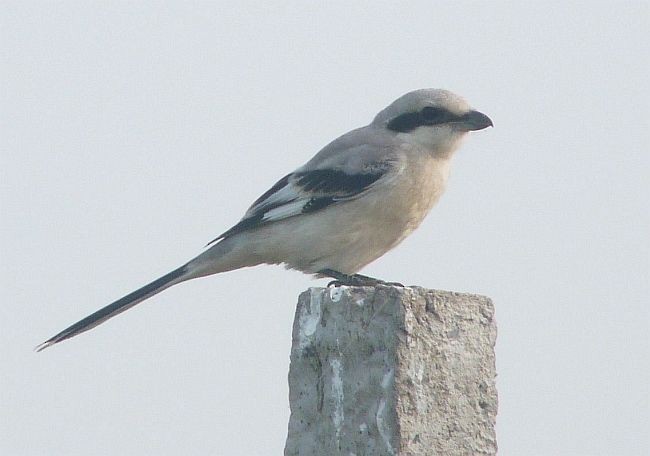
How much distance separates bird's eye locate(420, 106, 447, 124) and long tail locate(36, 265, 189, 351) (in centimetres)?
165

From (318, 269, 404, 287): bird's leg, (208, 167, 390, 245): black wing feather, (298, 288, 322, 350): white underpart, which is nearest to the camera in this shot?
(298, 288, 322, 350): white underpart

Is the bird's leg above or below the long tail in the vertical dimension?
below

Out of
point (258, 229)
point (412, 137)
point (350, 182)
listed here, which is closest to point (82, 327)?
point (258, 229)

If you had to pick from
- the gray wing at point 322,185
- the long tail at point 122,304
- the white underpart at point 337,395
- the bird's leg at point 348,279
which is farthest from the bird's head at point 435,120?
the white underpart at point 337,395

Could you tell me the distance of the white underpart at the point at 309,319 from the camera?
389 centimetres

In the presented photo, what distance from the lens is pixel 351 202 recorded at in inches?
244

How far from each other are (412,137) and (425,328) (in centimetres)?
300

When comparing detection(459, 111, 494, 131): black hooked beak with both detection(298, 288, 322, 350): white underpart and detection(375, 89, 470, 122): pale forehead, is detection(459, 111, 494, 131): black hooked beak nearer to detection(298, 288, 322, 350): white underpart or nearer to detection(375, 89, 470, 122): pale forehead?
detection(375, 89, 470, 122): pale forehead

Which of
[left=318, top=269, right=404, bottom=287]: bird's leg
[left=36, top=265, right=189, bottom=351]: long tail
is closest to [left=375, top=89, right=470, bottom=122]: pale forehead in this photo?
[left=318, top=269, right=404, bottom=287]: bird's leg

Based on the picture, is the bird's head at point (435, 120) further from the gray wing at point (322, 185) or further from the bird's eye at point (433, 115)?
the gray wing at point (322, 185)

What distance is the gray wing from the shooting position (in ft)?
20.5

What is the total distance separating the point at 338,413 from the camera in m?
3.74

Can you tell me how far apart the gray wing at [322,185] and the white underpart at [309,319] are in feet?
7.60

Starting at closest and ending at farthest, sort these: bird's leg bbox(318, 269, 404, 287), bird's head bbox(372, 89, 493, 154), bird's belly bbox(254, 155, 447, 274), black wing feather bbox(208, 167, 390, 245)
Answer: bird's leg bbox(318, 269, 404, 287) → bird's belly bbox(254, 155, 447, 274) → black wing feather bbox(208, 167, 390, 245) → bird's head bbox(372, 89, 493, 154)
